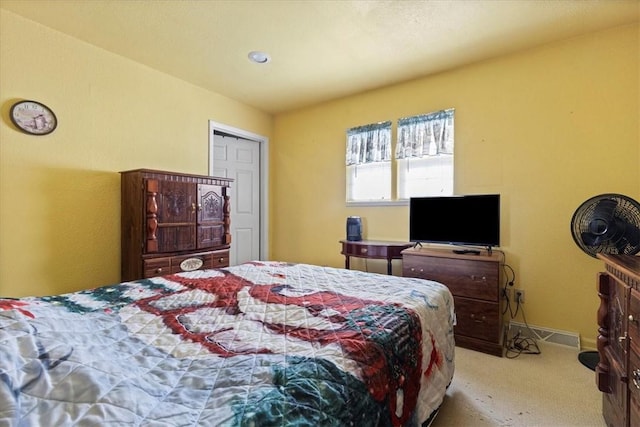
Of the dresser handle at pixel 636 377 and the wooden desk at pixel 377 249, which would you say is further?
the wooden desk at pixel 377 249

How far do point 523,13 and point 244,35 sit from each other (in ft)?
Answer: 7.06

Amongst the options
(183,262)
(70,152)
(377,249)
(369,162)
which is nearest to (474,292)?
(377,249)

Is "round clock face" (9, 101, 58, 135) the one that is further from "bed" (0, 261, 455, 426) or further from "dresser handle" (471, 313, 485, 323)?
"dresser handle" (471, 313, 485, 323)

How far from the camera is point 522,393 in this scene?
1870mm

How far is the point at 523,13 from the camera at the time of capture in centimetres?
219

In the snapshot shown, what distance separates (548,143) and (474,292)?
1468mm

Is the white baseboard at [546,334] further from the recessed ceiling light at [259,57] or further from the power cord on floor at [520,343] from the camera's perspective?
the recessed ceiling light at [259,57]

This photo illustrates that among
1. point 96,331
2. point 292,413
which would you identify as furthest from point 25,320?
point 292,413

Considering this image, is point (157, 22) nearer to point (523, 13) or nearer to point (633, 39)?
point (523, 13)

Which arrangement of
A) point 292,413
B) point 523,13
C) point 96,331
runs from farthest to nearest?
1. point 523,13
2. point 96,331
3. point 292,413

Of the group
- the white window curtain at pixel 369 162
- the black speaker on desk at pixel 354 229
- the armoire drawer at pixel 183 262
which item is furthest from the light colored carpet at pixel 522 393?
the armoire drawer at pixel 183 262

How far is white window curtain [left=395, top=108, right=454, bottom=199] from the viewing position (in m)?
3.08

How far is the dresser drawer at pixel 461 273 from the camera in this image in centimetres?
244

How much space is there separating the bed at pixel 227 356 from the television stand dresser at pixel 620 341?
68cm
